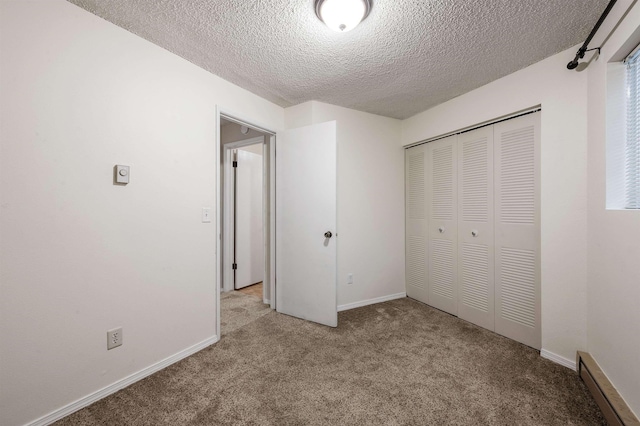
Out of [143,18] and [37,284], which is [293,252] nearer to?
[37,284]

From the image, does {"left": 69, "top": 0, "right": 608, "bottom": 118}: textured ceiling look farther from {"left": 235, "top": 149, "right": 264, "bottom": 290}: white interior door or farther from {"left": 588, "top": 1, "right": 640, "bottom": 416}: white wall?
{"left": 235, "top": 149, "right": 264, "bottom": 290}: white interior door

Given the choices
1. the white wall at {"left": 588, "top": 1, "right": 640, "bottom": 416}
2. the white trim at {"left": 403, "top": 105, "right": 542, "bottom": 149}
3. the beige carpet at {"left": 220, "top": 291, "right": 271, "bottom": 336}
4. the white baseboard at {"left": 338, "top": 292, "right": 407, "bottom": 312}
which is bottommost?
the beige carpet at {"left": 220, "top": 291, "right": 271, "bottom": 336}

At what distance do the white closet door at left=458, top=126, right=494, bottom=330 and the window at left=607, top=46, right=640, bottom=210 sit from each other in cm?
85

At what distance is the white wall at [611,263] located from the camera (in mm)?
1249

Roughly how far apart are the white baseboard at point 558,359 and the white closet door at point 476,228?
17.2 inches

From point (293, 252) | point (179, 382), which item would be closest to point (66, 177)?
point (179, 382)

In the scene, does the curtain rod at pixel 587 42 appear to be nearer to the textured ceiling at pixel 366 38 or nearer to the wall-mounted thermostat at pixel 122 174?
the textured ceiling at pixel 366 38

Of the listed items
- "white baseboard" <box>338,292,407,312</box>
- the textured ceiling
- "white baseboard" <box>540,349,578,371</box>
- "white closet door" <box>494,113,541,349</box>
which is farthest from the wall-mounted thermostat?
"white baseboard" <box>540,349,578,371</box>

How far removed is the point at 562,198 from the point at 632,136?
1.68 ft

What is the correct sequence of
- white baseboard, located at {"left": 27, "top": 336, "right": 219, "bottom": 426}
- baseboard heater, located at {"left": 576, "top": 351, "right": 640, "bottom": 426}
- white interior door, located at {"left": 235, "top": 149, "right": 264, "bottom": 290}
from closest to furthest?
baseboard heater, located at {"left": 576, "top": 351, "right": 640, "bottom": 426} < white baseboard, located at {"left": 27, "top": 336, "right": 219, "bottom": 426} < white interior door, located at {"left": 235, "top": 149, "right": 264, "bottom": 290}

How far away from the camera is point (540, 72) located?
1.93 meters

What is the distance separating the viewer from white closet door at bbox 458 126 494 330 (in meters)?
2.34

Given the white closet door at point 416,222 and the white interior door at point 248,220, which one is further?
the white interior door at point 248,220

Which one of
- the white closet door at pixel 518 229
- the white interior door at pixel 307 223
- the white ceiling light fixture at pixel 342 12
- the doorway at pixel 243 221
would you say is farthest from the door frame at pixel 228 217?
the white closet door at pixel 518 229
